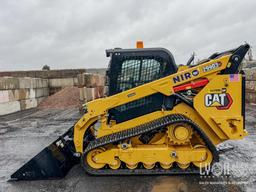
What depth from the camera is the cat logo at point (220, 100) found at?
4.52 meters

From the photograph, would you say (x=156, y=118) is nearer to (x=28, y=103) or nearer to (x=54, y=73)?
(x=28, y=103)

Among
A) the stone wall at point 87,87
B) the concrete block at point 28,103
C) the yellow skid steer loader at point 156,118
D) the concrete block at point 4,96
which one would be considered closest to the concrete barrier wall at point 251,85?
the stone wall at point 87,87

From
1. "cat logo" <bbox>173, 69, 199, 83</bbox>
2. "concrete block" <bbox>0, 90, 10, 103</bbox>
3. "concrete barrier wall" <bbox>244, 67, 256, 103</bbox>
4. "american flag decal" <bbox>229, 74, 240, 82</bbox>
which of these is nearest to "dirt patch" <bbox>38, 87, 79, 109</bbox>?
"concrete block" <bbox>0, 90, 10, 103</bbox>

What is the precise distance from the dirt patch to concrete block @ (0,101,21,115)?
2411 millimetres

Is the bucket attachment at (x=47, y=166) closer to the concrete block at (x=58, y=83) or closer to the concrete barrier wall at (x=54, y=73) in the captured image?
the concrete block at (x=58, y=83)

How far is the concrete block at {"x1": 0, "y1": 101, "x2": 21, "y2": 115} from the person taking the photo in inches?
547

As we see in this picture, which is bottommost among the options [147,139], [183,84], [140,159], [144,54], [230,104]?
[140,159]

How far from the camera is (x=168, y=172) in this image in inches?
176

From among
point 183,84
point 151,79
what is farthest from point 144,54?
point 183,84

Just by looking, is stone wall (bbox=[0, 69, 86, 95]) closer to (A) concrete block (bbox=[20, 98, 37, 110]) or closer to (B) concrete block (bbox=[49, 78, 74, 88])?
(B) concrete block (bbox=[49, 78, 74, 88])

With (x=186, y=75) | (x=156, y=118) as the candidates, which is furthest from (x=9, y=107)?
(x=186, y=75)

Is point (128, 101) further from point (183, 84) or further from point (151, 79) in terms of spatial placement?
point (183, 84)

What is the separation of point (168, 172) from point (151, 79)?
5.49ft

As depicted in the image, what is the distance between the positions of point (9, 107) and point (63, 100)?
4.40 meters
